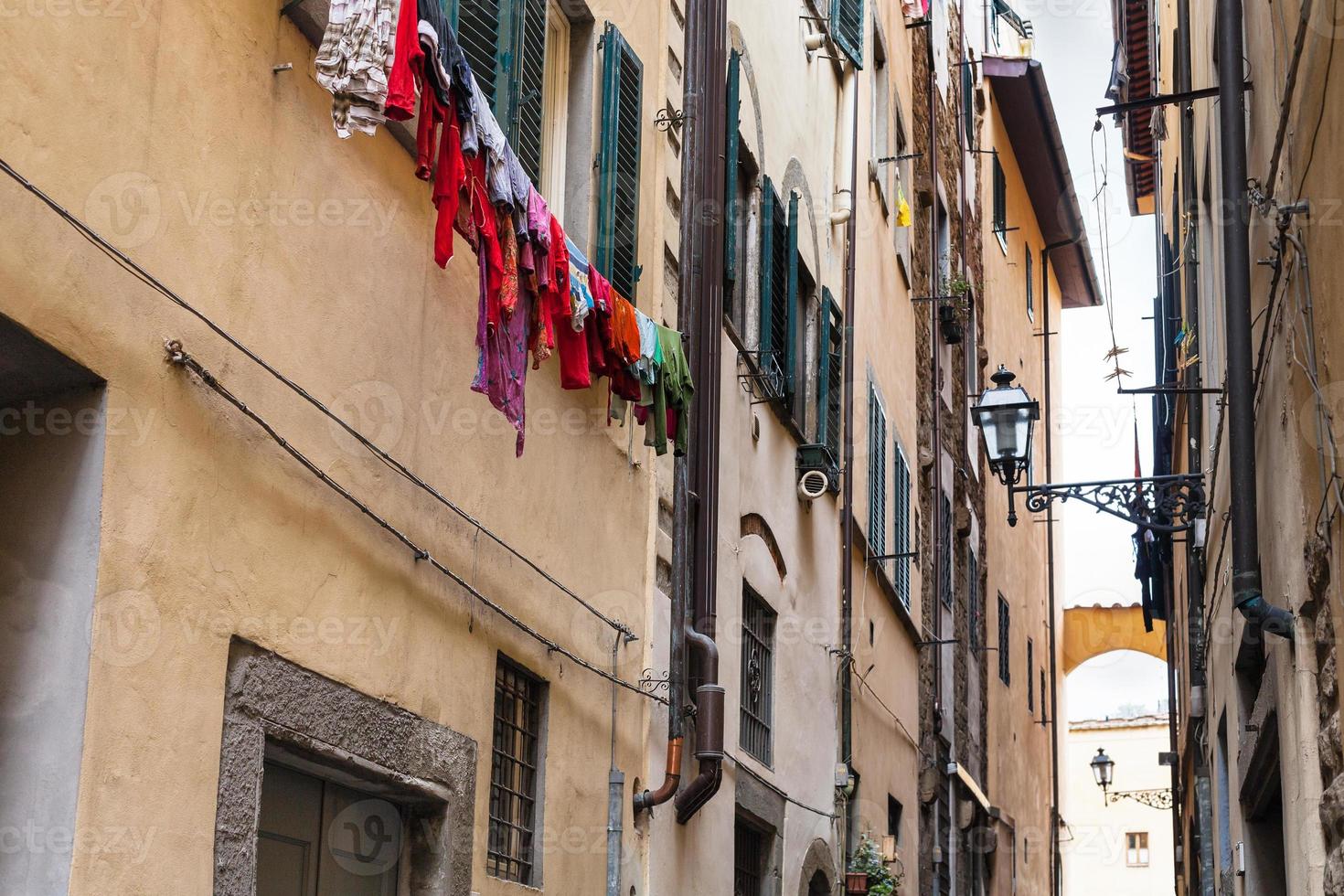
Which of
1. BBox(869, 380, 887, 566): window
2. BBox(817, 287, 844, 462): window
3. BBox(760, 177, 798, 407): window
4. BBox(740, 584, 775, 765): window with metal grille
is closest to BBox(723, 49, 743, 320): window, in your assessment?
BBox(760, 177, 798, 407): window

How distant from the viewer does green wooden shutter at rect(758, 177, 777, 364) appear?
11.3 meters

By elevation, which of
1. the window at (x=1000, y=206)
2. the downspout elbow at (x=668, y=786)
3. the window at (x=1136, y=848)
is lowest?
the downspout elbow at (x=668, y=786)

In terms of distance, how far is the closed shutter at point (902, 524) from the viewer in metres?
16.0

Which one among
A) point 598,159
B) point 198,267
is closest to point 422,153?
point 198,267

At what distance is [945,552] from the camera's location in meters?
18.8

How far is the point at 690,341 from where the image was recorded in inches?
374

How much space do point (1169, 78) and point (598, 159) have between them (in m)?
8.05

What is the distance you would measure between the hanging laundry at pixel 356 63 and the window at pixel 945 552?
44.8 feet

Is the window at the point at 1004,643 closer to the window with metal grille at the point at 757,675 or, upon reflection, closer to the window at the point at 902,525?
the window at the point at 902,525

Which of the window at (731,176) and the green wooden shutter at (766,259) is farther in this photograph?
the green wooden shutter at (766,259)

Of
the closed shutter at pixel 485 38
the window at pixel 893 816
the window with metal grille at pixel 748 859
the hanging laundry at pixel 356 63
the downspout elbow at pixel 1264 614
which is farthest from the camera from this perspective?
the window at pixel 893 816

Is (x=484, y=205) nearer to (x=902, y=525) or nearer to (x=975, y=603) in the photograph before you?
(x=902, y=525)

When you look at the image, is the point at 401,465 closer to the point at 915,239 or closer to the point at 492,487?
the point at 492,487

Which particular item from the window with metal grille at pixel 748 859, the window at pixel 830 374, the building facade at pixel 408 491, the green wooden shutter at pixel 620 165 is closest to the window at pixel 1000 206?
the building facade at pixel 408 491
